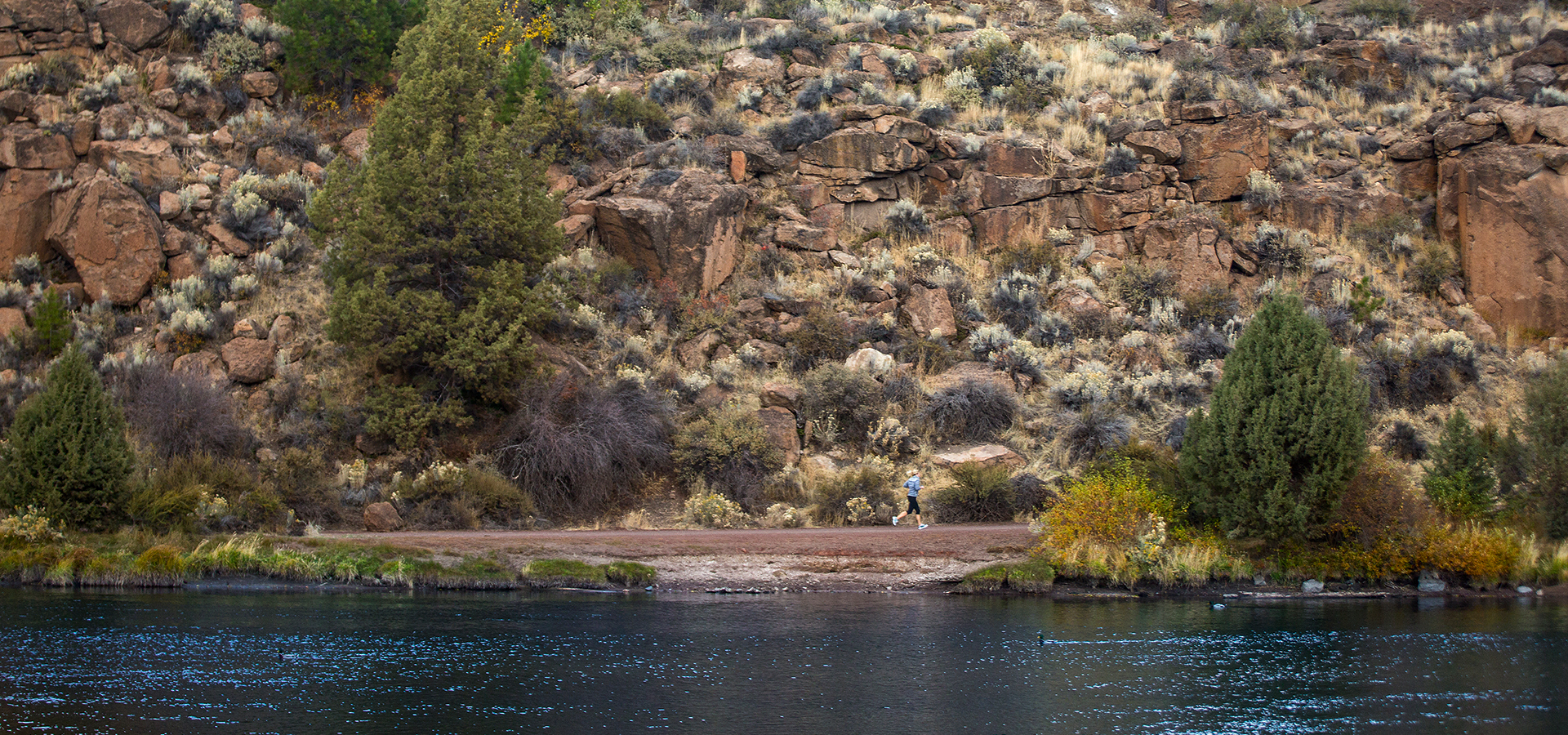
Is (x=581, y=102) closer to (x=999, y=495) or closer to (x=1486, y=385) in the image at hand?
(x=999, y=495)

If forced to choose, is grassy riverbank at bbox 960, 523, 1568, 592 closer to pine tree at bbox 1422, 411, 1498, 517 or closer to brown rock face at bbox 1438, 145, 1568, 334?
pine tree at bbox 1422, 411, 1498, 517

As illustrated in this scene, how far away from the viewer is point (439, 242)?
74.5 feet

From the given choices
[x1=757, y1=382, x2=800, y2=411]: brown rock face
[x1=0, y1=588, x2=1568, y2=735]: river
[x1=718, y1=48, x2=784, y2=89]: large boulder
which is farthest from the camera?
[x1=718, y1=48, x2=784, y2=89]: large boulder

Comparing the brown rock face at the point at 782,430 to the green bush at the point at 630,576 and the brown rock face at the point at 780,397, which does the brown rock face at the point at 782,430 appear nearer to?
the brown rock face at the point at 780,397

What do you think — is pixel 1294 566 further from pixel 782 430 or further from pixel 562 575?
pixel 562 575

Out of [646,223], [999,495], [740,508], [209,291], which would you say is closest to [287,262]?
[209,291]

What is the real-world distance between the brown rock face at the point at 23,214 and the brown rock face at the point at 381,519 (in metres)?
13.7

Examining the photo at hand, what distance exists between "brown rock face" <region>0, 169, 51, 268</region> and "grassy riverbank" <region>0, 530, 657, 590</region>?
1239cm

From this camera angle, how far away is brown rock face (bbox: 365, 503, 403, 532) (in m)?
20.6

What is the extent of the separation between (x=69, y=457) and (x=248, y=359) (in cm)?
623

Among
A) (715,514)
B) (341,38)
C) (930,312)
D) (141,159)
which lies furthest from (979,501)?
(141,159)

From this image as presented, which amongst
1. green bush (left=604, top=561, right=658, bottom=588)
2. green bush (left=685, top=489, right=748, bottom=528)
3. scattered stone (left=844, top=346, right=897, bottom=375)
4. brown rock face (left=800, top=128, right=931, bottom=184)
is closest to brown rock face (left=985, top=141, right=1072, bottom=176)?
brown rock face (left=800, top=128, right=931, bottom=184)

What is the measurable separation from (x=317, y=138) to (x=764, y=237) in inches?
527

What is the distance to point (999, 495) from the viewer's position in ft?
71.2
